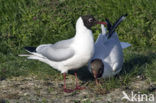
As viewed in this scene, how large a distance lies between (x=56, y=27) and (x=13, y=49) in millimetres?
997

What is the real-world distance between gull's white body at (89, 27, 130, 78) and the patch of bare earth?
0.33m

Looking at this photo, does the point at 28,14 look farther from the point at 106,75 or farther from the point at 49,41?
the point at 106,75

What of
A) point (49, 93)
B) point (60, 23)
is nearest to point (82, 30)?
point (49, 93)

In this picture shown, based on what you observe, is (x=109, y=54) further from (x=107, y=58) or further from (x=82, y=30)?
(x=82, y=30)

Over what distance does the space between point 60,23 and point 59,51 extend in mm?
2182

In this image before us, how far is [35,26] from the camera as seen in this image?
839 centimetres

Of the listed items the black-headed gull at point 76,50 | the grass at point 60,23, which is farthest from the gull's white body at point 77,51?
the grass at point 60,23

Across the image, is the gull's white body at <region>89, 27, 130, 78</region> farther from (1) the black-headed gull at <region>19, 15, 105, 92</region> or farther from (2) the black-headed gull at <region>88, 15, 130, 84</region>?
(1) the black-headed gull at <region>19, 15, 105, 92</region>

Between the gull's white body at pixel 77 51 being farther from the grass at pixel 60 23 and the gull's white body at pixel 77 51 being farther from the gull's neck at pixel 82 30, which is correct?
the grass at pixel 60 23

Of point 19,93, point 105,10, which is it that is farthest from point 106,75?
point 105,10

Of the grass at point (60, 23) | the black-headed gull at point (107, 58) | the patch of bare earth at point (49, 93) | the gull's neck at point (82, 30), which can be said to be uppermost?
the grass at point (60, 23)

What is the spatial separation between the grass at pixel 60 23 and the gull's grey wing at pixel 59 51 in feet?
2.34

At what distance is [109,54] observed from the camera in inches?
258

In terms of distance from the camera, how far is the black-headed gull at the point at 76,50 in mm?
6102
